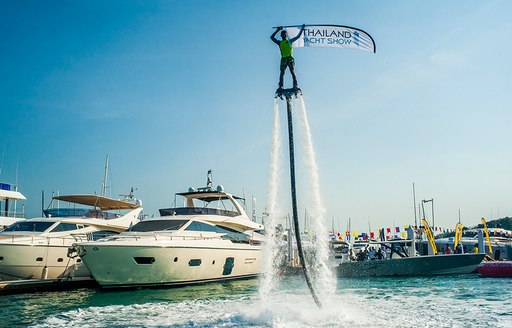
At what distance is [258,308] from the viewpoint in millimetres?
13930

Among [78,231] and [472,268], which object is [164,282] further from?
[472,268]

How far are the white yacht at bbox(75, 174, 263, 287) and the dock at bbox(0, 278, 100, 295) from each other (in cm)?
246

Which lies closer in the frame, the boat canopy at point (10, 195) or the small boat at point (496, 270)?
the small boat at point (496, 270)

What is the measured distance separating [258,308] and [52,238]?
1407 centimetres

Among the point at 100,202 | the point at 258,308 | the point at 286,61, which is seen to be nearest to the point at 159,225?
the point at 100,202

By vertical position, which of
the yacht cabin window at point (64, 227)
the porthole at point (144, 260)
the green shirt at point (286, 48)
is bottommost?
the porthole at point (144, 260)

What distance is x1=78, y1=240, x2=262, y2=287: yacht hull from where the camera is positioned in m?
19.5

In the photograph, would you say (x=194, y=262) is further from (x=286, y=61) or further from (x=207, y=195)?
(x=286, y=61)

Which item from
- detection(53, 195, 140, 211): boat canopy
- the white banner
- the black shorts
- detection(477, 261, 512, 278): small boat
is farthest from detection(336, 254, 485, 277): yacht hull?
the black shorts

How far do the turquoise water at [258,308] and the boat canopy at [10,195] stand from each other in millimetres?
15306

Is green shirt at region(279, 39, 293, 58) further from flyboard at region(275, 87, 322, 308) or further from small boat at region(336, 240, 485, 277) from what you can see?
small boat at region(336, 240, 485, 277)

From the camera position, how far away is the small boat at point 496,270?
26422 millimetres

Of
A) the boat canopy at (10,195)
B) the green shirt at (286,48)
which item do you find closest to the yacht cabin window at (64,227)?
the boat canopy at (10,195)

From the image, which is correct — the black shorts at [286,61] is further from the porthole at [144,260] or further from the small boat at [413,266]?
the small boat at [413,266]
